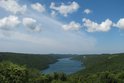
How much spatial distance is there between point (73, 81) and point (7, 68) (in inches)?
2389

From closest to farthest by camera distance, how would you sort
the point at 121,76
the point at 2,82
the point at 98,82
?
the point at 2,82, the point at 98,82, the point at 121,76

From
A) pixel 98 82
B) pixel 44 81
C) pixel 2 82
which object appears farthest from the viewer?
pixel 98 82

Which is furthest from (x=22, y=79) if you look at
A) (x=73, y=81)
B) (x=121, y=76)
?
(x=121, y=76)

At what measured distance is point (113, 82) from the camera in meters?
A: 123

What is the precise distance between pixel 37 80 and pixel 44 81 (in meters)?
8.93

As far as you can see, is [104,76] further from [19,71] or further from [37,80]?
[19,71]

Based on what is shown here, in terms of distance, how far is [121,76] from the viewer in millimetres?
161000

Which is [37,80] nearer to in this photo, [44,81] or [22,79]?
[44,81]

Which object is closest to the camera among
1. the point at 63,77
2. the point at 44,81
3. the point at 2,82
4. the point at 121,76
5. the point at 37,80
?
the point at 2,82

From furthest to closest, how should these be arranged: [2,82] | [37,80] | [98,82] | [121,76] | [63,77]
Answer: [121,76] < [63,77] < [98,82] < [37,80] < [2,82]

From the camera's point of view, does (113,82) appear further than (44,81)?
Yes

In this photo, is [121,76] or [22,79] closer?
[22,79]

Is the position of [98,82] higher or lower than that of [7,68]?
lower

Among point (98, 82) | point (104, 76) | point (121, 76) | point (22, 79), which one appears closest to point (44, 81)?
point (98, 82)
